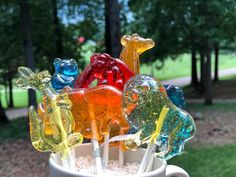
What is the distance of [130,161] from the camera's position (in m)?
1.35

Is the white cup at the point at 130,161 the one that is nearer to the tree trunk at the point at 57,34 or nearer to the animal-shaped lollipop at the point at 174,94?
the animal-shaped lollipop at the point at 174,94

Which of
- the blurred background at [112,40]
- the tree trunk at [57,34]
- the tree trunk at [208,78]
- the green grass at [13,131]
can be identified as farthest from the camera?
the tree trunk at [208,78]

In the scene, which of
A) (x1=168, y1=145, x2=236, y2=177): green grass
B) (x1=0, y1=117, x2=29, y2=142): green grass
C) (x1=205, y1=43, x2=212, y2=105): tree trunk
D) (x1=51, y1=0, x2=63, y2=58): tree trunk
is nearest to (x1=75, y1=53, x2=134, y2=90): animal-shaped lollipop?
(x1=168, y1=145, x2=236, y2=177): green grass

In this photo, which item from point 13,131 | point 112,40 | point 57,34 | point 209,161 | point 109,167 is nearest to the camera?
point 109,167

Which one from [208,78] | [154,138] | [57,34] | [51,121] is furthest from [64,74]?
[208,78]

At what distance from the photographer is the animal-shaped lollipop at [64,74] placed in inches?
53.6

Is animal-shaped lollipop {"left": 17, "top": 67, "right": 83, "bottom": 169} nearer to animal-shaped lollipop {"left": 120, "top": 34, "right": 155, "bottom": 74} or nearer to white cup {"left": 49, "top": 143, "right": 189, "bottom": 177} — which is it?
white cup {"left": 49, "top": 143, "right": 189, "bottom": 177}

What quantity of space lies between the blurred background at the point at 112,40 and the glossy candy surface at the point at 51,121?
3.89 metres

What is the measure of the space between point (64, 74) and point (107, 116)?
25 centimetres

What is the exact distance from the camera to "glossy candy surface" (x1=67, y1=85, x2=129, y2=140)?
1184 millimetres

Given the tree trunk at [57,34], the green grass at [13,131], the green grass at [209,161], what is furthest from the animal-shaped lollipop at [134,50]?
the tree trunk at [57,34]

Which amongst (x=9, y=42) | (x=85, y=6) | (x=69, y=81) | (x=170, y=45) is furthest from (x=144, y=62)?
(x=69, y=81)

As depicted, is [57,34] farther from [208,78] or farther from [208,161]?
[208,161]

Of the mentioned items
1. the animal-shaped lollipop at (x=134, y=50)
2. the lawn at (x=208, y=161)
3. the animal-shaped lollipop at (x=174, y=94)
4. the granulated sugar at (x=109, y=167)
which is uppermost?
the animal-shaped lollipop at (x=134, y=50)
